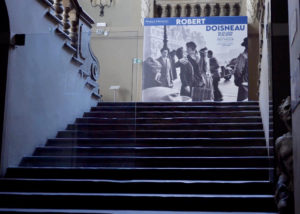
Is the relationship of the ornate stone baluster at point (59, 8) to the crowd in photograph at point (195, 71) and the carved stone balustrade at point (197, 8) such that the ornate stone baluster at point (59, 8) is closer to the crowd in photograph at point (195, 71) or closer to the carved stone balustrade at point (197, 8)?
the crowd in photograph at point (195, 71)

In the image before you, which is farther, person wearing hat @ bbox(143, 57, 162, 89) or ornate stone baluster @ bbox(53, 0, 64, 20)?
person wearing hat @ bbox(143, 57, 162, 89)

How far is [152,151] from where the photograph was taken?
5.01 metres

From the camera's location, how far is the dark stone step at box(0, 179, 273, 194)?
4121 mm

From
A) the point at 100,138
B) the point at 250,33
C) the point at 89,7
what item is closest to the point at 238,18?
the point at 250,33

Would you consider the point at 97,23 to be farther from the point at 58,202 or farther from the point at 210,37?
the point at 58,202

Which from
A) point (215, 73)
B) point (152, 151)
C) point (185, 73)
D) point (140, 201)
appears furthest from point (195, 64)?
point (140, 201)

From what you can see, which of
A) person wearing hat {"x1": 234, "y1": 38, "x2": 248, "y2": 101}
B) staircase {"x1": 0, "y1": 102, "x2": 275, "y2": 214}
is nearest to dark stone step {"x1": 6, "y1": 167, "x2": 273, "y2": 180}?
staircase {"x1": 0, "y1": 102, "x2": 275, "y2": 214}

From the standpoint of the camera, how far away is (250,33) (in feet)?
31.4

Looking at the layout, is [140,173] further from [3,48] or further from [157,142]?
[3,48]

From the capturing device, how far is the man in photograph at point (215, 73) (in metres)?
9.12

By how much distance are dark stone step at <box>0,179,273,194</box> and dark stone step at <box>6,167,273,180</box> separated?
0.24m

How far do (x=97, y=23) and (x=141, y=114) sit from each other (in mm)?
4913

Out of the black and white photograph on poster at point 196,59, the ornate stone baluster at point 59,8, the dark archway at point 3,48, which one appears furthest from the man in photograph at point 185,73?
the dark archway at point 3,48

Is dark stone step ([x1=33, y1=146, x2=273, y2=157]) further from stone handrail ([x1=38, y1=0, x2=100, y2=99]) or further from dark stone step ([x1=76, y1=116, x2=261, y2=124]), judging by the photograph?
stone handrail ([x1=38, y1=0, x2=100, y2=99])
